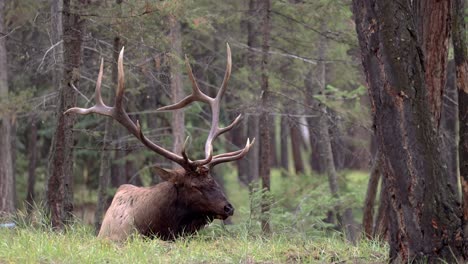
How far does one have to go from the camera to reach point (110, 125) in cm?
1722

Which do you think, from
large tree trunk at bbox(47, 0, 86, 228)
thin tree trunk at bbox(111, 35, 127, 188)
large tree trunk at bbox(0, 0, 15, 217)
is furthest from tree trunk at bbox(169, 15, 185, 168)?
large tree trunk at bbox(47, 0, 86, 228)

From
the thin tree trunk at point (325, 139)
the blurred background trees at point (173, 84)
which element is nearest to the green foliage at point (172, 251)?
the blurred background trees at point (173, 84)

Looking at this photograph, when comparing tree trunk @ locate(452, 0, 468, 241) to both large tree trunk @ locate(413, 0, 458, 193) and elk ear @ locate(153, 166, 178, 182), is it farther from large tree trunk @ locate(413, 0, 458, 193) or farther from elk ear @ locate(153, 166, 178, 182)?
elk ear @ locate(153, 166, 178, 182)

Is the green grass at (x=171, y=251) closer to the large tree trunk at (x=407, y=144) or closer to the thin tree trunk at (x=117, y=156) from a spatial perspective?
the large tree trunk at (x=407, y=144)

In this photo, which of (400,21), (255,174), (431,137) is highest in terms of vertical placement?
(400,21)

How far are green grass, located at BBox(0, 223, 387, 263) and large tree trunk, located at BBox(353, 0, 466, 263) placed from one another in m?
0.81

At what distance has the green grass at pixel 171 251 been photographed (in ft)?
24.0

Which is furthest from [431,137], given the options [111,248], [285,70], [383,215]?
[285,70]

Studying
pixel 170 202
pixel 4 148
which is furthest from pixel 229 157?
pixel 4 148

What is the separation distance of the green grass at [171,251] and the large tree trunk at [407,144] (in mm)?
813

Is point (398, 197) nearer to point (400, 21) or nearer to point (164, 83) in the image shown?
point (400, 21)

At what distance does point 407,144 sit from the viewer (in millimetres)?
6832

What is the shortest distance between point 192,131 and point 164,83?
918 centimetres

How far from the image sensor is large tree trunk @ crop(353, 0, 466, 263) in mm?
6797
